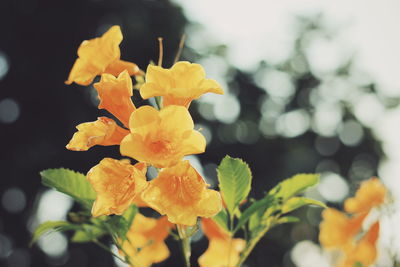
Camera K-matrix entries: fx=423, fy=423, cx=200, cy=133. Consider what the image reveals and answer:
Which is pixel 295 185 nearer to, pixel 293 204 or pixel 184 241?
pixel 293 204

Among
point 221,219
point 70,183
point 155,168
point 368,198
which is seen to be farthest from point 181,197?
point 368,198

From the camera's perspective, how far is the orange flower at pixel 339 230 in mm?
1879

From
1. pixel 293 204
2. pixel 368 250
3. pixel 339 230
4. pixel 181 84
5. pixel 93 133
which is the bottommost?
pixel 339 230

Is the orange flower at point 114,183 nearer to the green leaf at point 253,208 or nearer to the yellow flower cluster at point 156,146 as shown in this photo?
the yellow flower cluster at point 156,146

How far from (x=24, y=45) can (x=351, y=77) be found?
32.9ft

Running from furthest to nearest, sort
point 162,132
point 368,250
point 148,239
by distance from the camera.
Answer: point 368,250, point 148,239, point 162,132

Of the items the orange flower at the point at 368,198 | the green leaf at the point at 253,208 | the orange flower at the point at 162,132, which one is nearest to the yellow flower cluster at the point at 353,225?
the orange flower at the point at 368,198

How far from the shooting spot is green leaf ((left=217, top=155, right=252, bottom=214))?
1151 millimetres

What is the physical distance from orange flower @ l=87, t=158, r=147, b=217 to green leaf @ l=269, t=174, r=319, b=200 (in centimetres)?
46

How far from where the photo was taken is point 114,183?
1.07 meters

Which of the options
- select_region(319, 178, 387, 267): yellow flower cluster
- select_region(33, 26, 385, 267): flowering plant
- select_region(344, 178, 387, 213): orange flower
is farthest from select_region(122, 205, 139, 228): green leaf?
select_region(344, 178, 387, 213): orange flower

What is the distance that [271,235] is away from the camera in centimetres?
1314

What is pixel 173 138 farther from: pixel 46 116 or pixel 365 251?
pixel 46 116

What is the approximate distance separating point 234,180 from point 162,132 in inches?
10.3
